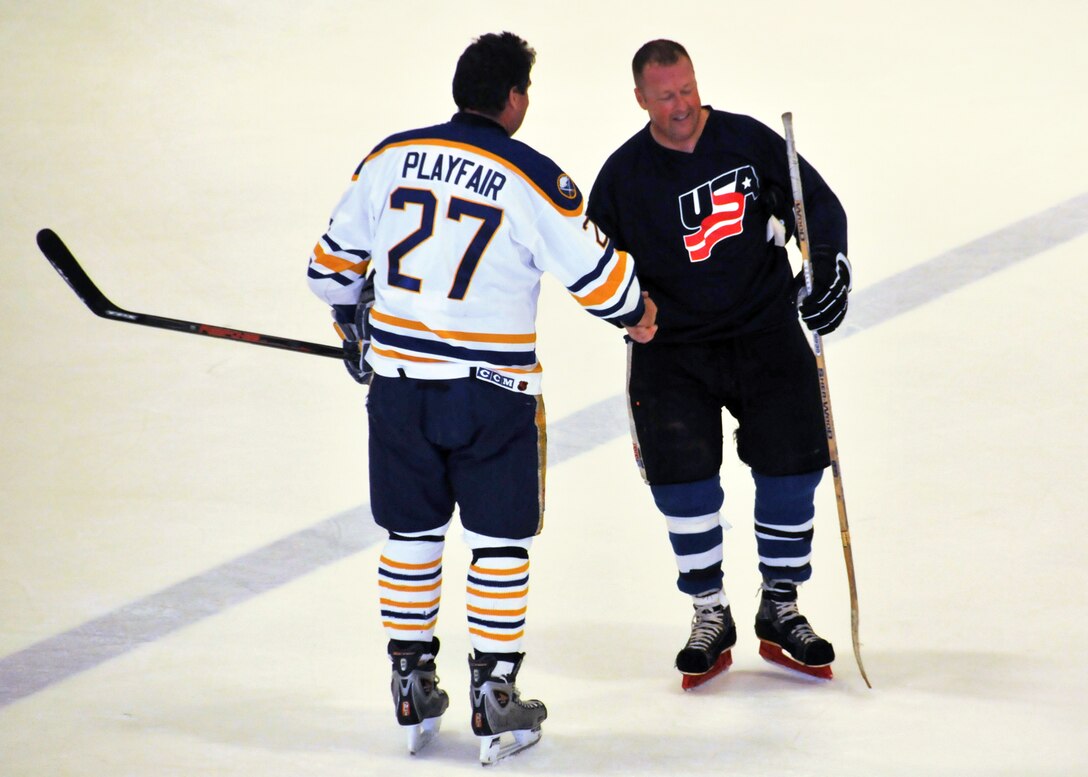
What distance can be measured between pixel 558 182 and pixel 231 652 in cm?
135

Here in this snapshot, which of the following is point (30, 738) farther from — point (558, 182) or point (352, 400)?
point (352, 400)

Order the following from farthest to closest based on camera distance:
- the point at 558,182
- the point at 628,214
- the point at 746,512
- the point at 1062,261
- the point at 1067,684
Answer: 1. the point at 1062,261
2. the point at 746,512
3. the point at 628,214
4. the point at 1067,684
5. the point at 558,182

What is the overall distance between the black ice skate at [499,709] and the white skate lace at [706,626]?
0.44m

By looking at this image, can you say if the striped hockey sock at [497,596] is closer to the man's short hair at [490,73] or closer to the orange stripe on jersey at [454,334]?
the orange stripe on jersey at [454,334]

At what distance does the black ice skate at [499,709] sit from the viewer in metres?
2.84

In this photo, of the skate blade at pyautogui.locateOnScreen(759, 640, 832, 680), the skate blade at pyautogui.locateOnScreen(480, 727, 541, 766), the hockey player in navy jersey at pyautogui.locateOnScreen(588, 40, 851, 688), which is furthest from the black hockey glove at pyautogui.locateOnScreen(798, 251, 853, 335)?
the skate blade at pyautogui.locateOnScreen(480, 727, 541, 766)

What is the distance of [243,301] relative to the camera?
529 centimetres

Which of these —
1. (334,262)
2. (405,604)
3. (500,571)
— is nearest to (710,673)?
(500,571)

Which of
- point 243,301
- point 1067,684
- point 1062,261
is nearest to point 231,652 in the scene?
point 1067,684

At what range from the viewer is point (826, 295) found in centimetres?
310

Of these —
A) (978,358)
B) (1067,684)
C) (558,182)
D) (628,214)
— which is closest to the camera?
(558,182)

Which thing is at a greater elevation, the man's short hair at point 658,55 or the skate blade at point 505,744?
the man's short hair at point 658,55

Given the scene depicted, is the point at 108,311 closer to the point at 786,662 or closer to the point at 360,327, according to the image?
the point at 360,327

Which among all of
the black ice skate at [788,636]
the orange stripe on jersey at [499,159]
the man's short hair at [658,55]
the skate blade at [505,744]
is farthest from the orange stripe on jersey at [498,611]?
the man's short hair at [658,55]
